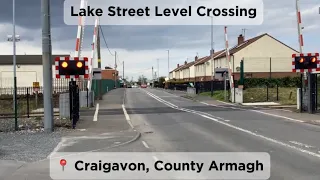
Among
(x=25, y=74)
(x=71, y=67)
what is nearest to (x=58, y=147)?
(x=71, y=67)

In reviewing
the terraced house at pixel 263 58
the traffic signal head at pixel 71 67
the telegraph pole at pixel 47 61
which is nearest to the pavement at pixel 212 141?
the telegraph pole at pixel 47 61

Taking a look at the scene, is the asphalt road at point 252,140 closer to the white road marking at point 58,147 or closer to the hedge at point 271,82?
the white road marking at point 58,147

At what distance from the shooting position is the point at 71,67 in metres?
17.0

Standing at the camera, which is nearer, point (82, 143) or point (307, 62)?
point (82, 143)

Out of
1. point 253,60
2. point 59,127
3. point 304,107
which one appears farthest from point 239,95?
point 253,60

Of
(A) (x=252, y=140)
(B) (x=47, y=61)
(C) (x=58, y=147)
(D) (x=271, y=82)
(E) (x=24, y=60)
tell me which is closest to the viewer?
(C) (x=58, y=147)

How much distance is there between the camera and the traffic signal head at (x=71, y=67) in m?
17.0

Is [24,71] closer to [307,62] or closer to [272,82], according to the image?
[272,82]

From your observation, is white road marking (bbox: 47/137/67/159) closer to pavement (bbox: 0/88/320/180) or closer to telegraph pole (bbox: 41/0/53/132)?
pavement (bbox: 0/88/320/180)

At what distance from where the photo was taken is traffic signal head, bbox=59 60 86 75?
17.0m

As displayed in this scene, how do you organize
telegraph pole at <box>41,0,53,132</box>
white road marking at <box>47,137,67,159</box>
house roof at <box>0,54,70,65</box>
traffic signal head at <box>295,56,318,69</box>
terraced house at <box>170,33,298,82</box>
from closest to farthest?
white road marking at <box>47,137,67,159</box>, telegraph pole at <box>41,0,53,132</box>, traffic signal head at <box>295,56,318,69</box>, terraced house at <box>170,33,298,82</box>, house roof at <box>0,54,70,65</box>

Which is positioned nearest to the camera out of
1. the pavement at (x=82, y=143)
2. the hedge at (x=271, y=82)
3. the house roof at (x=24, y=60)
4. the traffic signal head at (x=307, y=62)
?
the pavement at (x=82, y=143)

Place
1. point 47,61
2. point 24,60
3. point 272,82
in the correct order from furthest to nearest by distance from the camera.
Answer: point 24,60
point 272,82
point 47,61

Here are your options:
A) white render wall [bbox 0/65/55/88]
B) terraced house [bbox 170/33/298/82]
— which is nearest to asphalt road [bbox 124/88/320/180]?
terraced house [bbox 170/33/298/82]
